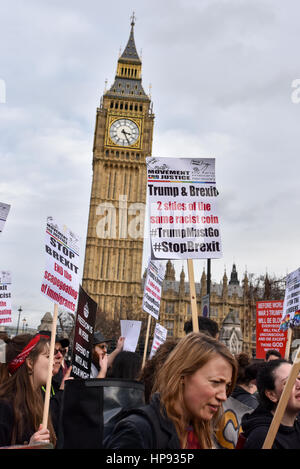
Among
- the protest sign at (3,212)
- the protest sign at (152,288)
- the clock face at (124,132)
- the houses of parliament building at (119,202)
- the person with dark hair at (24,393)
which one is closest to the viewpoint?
the person with dark hair at (24,393)

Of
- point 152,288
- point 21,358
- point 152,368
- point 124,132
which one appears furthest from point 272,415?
point 124,132

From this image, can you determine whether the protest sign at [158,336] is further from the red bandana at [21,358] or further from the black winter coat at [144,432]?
the black winter coat at [144,432]

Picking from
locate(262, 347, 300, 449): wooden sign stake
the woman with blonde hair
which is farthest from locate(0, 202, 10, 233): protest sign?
locate(262, 347, 300, 449): wooden sign stake

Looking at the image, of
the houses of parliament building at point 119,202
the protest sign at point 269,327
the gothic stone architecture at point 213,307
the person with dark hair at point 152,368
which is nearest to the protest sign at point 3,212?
the person with dark hair at point 152,368

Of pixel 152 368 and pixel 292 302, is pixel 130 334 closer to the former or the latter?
pixel 292 302

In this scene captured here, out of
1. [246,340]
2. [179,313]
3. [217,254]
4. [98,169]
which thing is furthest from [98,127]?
[217,254]

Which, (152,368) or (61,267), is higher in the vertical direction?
(61,267)

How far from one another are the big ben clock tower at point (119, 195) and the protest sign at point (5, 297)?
154 ft

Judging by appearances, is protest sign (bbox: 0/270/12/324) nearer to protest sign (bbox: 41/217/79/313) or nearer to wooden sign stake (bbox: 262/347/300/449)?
protest sign (bbox: 41/217/79/313)

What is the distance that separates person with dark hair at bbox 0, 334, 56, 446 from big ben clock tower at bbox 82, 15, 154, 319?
51.4 metres

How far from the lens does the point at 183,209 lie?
4.29m

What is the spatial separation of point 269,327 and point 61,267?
5.81 meters

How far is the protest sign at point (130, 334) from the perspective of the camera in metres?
5.18
